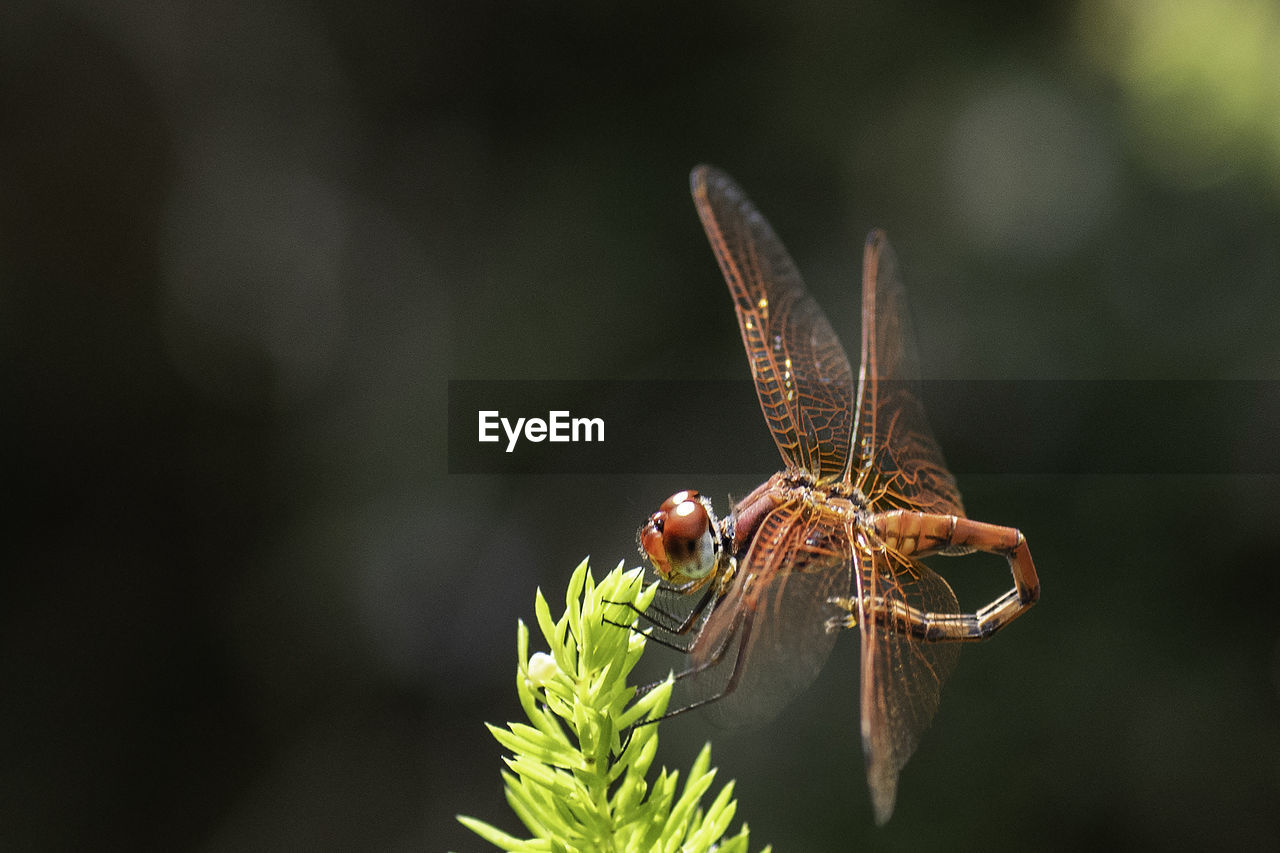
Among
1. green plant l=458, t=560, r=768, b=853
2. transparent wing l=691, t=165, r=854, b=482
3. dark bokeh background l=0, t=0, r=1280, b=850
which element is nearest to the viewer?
green plant l=458, t=560, r=768, b=853

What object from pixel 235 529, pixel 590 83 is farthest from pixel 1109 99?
pixel 235 529

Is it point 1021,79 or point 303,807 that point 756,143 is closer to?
point 1021,79

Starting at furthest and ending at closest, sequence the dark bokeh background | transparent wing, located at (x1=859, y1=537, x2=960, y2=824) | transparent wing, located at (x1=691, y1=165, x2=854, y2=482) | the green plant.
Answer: the dark bokeh background < transparent wing, located at (x1=691, y1=165, x2=854, y2=482) < transparent wing, located at (x1=859, y1=537, x2=960, y2=824) < the green plant

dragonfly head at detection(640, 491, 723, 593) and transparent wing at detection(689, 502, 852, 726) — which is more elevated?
dragonfly head at detection(640, 491, 723, 593)
